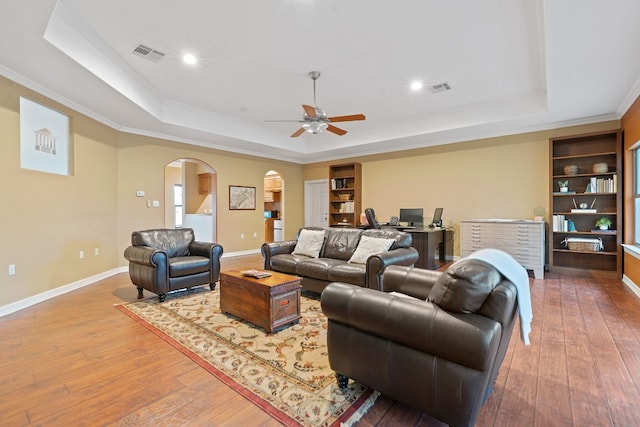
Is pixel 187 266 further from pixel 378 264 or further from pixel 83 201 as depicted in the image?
pixel 378 264

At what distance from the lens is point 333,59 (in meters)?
3.85

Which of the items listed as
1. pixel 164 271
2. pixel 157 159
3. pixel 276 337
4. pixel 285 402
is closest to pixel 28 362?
pixel 164 271

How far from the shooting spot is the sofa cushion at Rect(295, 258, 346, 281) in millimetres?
3623

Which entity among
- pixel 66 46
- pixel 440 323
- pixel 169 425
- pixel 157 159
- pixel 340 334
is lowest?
pixel 169 425

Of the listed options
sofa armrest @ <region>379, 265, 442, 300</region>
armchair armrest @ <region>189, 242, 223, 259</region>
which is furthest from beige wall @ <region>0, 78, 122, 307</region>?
sofa armrest @ <region>379, 265, 442, 300</region>

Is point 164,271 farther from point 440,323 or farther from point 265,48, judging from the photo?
point 440,323

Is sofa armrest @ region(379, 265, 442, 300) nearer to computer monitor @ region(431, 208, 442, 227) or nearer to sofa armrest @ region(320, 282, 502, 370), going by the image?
sofa armrest @ region(320, 282, 502, 370)

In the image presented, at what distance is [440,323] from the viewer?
141 cm

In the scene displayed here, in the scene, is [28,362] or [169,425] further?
[28,362]

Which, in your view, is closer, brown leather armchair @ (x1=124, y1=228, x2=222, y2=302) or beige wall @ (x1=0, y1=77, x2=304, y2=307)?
beige wall @ (x1=0, y1=77, x2=304, y2=307)

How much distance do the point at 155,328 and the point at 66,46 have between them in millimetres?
2952

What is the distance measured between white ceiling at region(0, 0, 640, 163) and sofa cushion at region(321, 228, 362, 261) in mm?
2274

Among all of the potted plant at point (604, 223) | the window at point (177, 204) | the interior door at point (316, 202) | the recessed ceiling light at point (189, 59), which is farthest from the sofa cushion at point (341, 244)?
the window at point (177, 204)

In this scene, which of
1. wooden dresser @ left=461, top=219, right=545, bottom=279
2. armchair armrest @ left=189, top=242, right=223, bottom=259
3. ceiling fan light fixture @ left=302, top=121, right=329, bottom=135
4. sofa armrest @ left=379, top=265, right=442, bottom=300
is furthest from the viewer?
wooden dresser @ left=461, top=219, right=545, bottom=279
